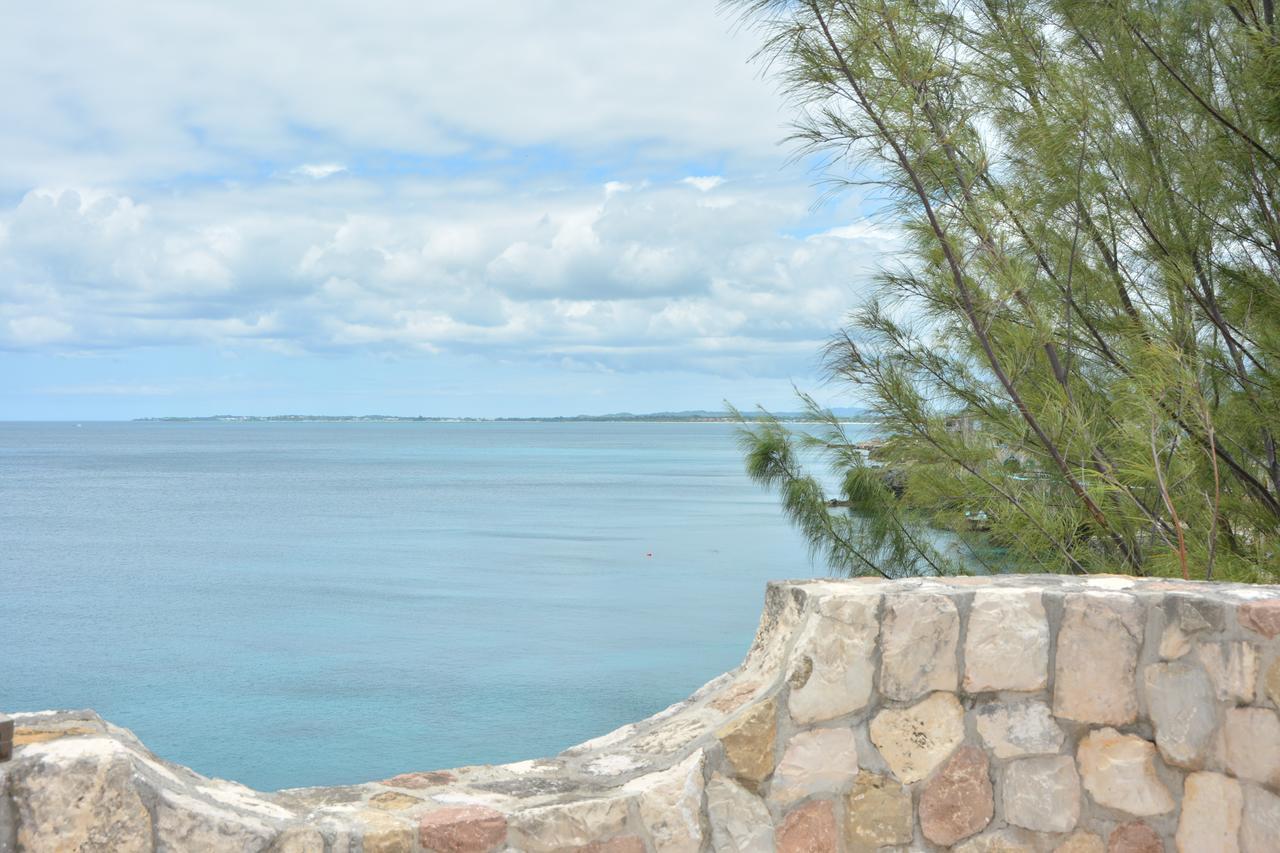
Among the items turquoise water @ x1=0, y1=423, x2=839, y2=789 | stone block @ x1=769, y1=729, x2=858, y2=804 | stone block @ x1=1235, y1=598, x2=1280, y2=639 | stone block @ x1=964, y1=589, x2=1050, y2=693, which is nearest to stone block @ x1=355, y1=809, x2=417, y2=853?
stone block @ x1=769, y1=729, x2=858, y2=804

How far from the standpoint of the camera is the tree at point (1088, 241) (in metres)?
4.16

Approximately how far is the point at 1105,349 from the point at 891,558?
5.96 feet

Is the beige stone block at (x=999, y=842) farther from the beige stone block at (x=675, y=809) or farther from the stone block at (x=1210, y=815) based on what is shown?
the beige stone block at (x=675, y=809)

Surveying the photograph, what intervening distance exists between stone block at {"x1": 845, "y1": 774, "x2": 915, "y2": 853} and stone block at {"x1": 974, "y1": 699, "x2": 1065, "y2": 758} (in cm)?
22

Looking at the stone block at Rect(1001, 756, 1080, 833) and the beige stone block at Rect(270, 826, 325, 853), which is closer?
the beige stone block at Rect(270, 826, 325, 853)

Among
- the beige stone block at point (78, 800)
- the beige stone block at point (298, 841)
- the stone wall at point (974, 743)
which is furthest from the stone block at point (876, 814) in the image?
the beige stone block at point (78, 800)

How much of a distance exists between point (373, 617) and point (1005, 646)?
17.7 meters

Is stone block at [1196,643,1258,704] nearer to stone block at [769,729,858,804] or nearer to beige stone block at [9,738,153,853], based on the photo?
stone block at [769,729,858,804]

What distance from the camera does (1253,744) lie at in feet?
7.84

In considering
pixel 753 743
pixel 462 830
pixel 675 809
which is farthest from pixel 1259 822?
pixel 462 830

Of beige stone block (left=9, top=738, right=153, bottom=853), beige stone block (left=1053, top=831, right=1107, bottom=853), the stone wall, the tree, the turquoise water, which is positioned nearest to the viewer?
beige stone block (left=9, top=738, right=153, bottom=853)

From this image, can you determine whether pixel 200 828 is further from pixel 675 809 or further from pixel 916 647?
pixel 916 647

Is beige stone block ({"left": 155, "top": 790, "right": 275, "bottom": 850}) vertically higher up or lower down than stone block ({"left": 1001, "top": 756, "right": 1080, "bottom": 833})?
higher up

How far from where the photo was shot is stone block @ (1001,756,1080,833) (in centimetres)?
248
